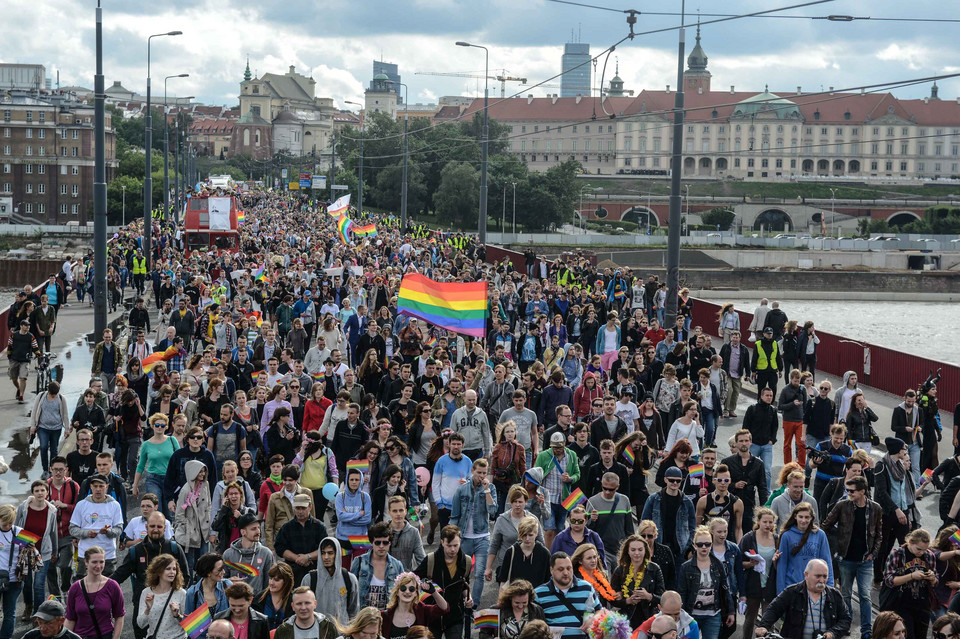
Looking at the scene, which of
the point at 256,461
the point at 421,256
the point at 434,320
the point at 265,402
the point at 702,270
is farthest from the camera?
the point at 702,270

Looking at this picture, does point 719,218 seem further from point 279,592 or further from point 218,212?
point 279,592

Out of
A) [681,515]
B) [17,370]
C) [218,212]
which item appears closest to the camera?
[681,515]

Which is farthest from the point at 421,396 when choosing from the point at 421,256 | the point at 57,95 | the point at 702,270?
the point at 57,95

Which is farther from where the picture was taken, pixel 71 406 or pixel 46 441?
pixel 71 406

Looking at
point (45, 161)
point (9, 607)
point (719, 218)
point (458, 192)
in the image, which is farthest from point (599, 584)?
point (719, 218)

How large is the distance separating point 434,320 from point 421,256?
19119 millimetres

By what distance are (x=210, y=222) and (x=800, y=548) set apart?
38636 millimetres

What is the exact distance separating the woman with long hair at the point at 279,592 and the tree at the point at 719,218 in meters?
134

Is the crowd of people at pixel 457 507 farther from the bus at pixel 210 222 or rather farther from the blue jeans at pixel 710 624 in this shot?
the bus at pixel 210 222

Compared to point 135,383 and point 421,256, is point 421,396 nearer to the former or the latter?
point 135,383

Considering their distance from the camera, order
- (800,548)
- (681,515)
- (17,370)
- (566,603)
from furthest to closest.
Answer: (17,370) < (681,515) < (800,548) < (566,603)

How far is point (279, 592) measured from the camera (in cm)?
797

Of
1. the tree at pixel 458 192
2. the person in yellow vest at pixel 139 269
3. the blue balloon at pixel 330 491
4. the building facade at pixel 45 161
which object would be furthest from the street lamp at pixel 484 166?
the building facade at pixel 45 161

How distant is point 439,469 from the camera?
433 inches
